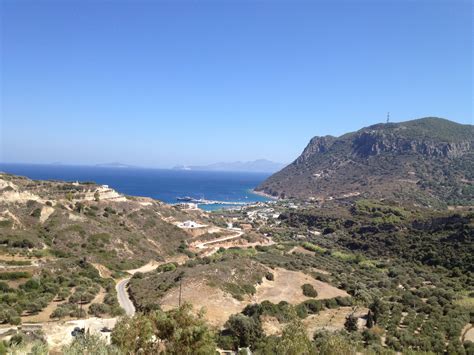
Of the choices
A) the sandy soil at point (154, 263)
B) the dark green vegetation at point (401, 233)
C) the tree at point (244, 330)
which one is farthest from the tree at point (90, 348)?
the dark green vegetation at point (401, 233)

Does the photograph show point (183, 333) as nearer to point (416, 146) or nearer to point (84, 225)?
point (84, 225)

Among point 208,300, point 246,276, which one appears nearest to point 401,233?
point 246,276

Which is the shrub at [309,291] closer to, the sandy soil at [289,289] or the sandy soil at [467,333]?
the sandy soil at [289,289]

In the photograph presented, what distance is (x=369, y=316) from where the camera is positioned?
1235 inches

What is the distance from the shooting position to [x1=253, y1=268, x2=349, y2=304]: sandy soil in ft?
121

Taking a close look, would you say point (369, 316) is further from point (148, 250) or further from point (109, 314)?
point (148, 250)

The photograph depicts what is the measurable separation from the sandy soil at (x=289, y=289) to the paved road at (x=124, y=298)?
36.5 ft

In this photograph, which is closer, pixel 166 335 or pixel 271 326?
pixel 166 335

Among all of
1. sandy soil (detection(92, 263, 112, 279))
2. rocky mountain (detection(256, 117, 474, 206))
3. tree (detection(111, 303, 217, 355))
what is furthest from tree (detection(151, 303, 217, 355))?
rocky mountain (detection(256, 117, 474, 206))

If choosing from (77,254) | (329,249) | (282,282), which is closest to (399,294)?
(282,282)

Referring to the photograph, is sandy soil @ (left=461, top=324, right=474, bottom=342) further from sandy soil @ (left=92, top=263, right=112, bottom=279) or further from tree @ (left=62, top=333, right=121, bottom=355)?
sandy soil @ (left=92, top=263, right=112, bottom=279)

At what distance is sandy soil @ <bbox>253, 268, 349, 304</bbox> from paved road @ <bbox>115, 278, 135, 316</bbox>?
1113cm

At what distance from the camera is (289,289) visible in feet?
130

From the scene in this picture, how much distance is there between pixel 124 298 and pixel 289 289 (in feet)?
53.8
